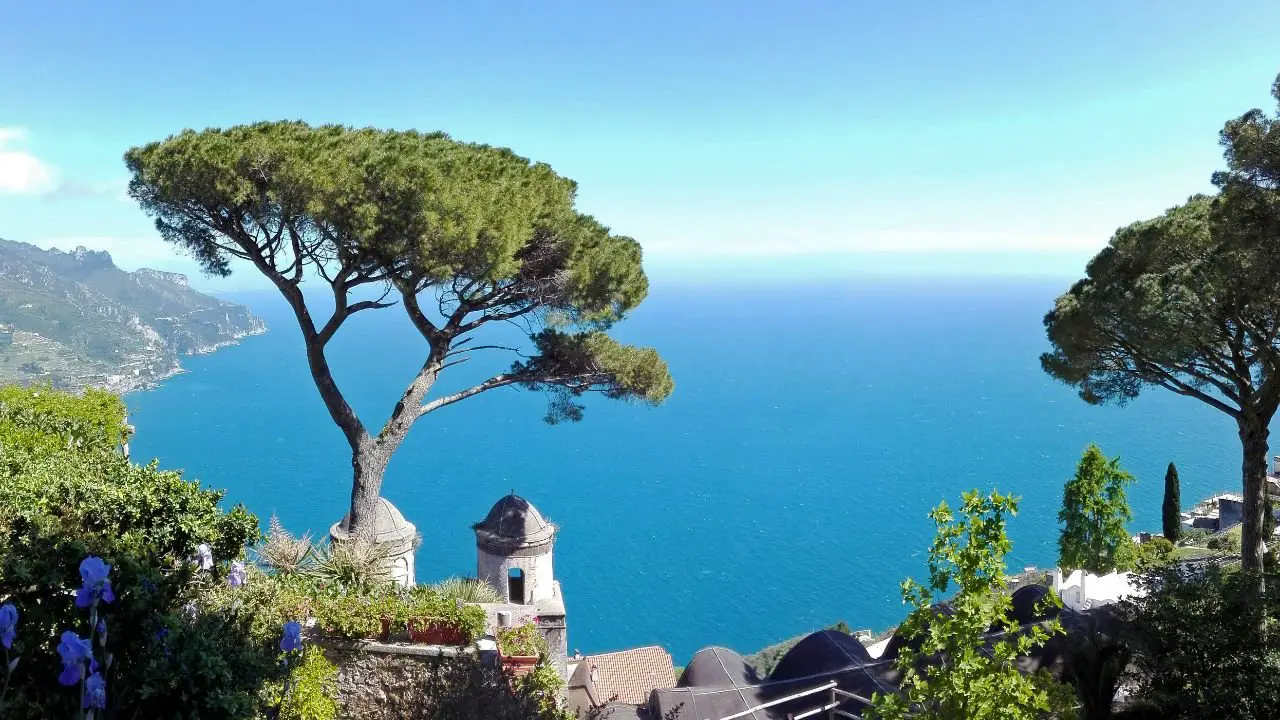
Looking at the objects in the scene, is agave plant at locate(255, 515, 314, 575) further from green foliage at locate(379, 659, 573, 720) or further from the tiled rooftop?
the tiled rooftop

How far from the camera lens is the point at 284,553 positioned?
25.1 ft

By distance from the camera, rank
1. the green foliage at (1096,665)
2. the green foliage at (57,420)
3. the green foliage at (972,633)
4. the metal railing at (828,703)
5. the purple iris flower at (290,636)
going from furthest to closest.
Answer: the green foliage at (57,420)
the metal railing at (828,703)
the green foliage at (1096,665)
the green foliage at (972,633)
the purple iris flower at (290,636)

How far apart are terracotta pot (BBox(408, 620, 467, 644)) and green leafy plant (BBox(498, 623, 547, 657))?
448mm

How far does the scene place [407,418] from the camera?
10.9 metres


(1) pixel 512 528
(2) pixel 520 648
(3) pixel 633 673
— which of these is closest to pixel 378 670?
(2) pixel 520 648

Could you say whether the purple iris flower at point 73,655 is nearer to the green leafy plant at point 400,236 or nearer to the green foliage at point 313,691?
the green foliage at point 313,691

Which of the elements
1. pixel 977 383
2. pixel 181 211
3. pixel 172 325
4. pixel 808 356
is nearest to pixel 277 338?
pixel 172 325

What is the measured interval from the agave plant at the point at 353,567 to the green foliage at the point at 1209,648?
720 cm

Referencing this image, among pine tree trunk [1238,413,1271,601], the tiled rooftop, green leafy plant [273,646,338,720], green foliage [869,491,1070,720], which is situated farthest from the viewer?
the tiled rooftop

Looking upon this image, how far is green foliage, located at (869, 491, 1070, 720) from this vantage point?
14.2ft

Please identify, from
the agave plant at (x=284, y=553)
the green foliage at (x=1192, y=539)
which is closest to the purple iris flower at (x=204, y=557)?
the agave plant at (x=284, y=553)

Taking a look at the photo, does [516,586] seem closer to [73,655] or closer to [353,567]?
[353,567]

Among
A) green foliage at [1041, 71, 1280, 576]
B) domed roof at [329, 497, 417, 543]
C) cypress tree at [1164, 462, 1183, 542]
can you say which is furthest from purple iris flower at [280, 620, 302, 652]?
cypress tree at [1164, 462, 1183, 542]

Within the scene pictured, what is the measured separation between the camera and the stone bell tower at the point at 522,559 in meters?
11.7
